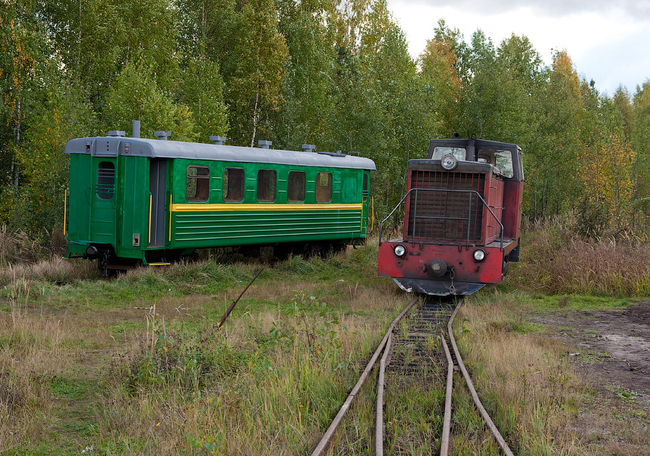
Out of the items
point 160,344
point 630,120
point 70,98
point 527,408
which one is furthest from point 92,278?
point 630,120

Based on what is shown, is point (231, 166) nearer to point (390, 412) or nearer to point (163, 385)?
point (163, 385)

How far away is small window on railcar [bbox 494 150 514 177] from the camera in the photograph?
13961 millimetres

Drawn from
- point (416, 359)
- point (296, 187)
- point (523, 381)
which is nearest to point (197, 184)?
point (296, 187)

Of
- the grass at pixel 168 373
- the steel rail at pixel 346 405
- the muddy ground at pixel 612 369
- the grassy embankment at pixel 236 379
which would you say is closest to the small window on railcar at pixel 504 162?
the grassy embankment at pixel 236 379

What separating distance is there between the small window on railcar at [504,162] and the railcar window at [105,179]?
7.70 meters

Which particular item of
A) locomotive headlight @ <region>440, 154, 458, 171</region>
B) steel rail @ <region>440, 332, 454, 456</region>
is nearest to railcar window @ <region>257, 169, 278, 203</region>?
locomotive headlight @ <region>440, 154, 458, 171</region>

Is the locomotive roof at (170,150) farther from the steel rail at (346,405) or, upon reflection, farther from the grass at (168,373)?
the steel rail at (346,405)

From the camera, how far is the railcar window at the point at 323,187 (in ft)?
56.3

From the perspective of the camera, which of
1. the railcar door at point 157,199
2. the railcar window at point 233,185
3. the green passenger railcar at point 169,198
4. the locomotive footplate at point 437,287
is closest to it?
the locomotive footplate at point 437,287

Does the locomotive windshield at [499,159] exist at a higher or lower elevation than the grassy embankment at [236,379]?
higher

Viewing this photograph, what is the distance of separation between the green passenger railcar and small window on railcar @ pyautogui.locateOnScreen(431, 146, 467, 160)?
386 centimetres

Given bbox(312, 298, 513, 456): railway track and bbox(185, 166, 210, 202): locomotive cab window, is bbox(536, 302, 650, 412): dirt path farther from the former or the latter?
bbox(185, 166, 210, 202): locomotive cab window

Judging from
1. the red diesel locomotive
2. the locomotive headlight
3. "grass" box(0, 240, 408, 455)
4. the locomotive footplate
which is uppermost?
the locomotive headlight

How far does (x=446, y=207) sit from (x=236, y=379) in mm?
6470
